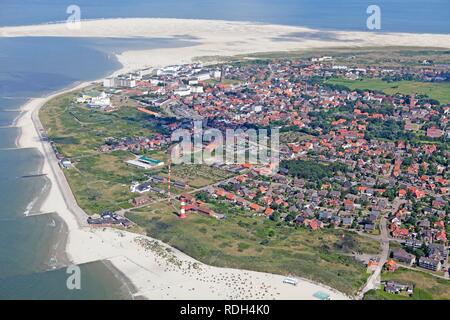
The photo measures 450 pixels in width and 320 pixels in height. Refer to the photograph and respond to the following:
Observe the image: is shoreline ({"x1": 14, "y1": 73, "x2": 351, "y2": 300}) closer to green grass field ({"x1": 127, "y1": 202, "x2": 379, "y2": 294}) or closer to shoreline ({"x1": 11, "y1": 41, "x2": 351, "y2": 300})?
shoreline ({"x1": 11, "y1": 41, "x2": 351, "y2": 300})

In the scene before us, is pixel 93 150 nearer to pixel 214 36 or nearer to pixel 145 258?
pixel 145 258

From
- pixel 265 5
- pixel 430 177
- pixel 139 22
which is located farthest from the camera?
pixel 265 5

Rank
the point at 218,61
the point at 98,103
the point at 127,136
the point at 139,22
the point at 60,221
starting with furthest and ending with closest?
the point at 139,22
the point at 218,61
the point at 98,103
the point at 127,136
the point at 60,221

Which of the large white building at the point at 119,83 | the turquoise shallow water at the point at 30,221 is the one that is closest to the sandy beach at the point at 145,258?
the turquoise shallow water at the point at 30,221

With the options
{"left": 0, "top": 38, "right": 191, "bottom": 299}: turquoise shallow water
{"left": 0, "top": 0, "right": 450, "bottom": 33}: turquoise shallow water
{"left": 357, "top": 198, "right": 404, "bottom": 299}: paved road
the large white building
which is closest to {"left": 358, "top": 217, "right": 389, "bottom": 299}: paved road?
{"left": 357, "top": 198, "right": 404, "bottom": 299}: paved road

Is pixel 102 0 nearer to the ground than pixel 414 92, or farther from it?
farther from it

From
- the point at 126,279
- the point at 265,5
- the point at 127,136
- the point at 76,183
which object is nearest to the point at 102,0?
the point at 265,5

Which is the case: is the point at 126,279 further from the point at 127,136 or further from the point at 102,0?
the point at 102,0

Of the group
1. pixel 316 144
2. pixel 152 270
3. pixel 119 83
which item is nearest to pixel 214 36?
pixel 119 83
